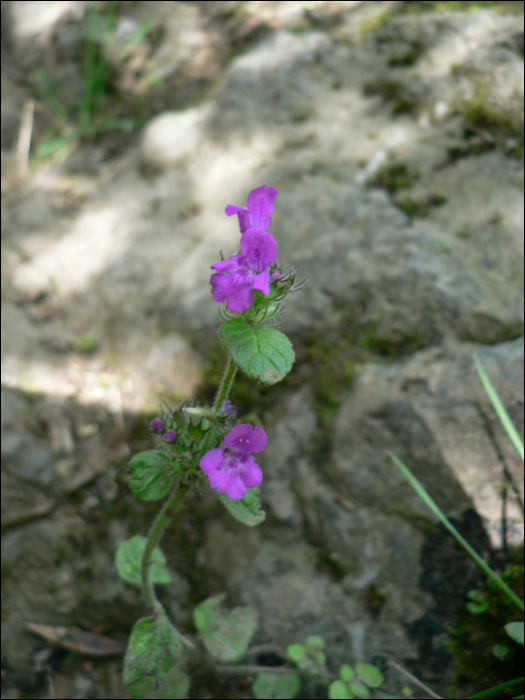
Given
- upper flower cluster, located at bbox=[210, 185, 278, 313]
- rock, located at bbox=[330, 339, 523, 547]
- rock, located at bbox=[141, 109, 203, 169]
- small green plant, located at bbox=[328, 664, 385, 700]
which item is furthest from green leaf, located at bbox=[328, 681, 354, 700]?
rock, located at bbox=[141, 109, 203, 169]

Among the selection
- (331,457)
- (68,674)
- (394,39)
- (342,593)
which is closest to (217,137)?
(394,39)

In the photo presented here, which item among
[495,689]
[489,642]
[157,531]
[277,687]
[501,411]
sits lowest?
[277,687]

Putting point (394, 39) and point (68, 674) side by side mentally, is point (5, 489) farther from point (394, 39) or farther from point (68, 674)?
point (394, 39)

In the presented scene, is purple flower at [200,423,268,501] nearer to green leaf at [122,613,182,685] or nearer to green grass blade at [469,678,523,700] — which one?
green leaf at [122,613,182,685]

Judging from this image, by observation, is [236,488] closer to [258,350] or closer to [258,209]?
[258,350]

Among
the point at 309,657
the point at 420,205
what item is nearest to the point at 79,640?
the point at 309,657

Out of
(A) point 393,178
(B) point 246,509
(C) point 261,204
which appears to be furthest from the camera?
(A) point 393,178

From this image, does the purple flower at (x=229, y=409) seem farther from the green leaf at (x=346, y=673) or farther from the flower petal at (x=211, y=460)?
the green leaf at (x=346, y=673)
